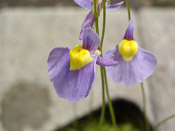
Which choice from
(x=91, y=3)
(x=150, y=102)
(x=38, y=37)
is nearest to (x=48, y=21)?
(x=38, y=37)

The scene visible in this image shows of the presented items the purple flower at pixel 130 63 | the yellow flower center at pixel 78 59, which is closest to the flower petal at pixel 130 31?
the purple flower at pixel 130 63

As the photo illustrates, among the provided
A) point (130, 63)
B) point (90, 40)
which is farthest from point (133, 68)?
point (90, 40)

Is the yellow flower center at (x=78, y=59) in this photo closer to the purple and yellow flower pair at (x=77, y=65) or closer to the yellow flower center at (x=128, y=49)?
the purple and yellow flower pair at (x=77, y=65)

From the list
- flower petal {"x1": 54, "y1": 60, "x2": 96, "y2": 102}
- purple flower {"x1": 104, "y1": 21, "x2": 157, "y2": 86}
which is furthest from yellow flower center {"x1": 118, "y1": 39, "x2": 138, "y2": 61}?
flower petal {"x1": 54, "y1": 60, "x2": 96, "y2": 102}

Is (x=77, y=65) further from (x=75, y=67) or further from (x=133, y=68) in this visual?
(x=133, y=68)

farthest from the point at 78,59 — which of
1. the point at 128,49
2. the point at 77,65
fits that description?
the point at 128,49

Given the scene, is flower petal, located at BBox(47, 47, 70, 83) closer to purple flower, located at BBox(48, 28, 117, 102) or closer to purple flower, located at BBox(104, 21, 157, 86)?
purple flower, located at BBox(48, 28, 117, 102)

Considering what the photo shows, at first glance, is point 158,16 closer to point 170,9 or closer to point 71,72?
point 170,9
